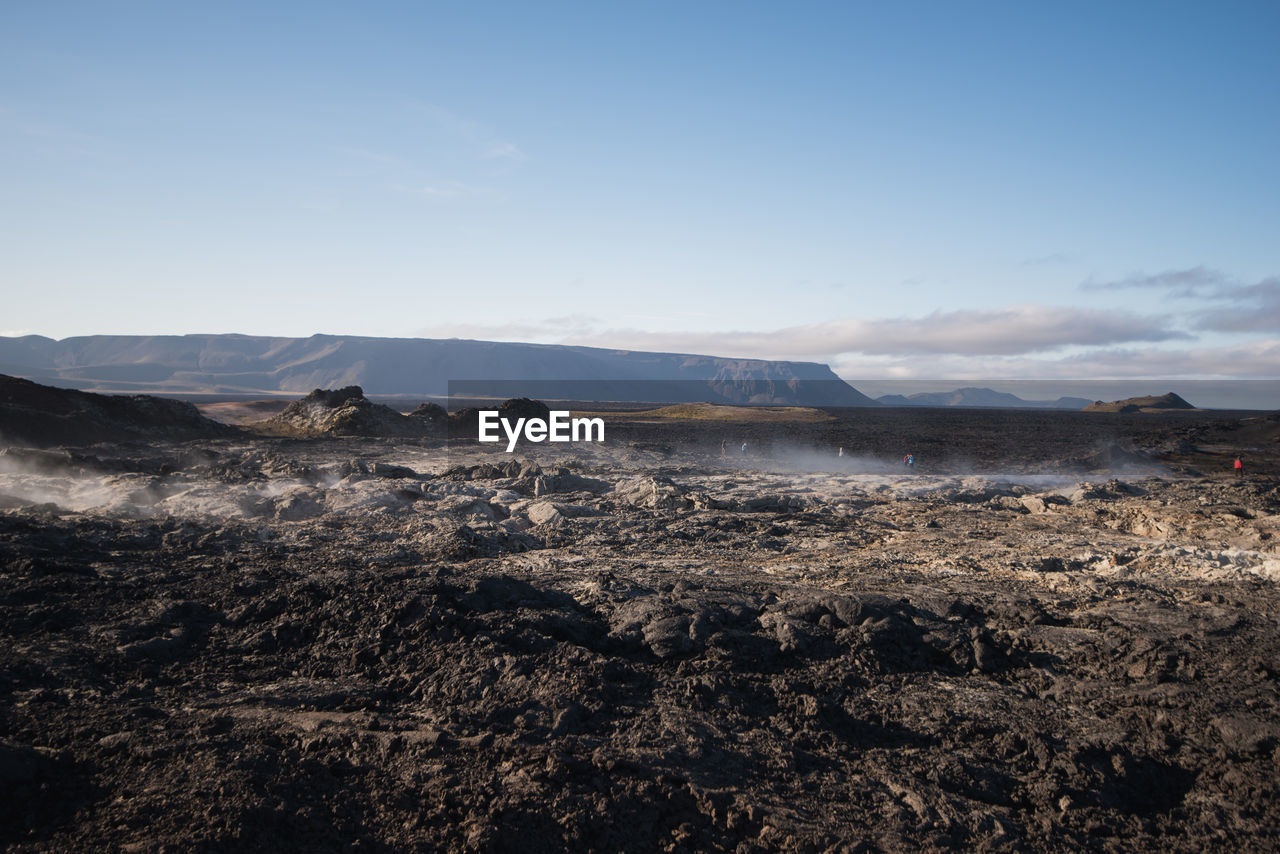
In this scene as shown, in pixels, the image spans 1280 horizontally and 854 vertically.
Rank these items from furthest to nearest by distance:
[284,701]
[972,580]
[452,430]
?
Answer: 1. [452,430]
2. [972,580]
3. [284,701]

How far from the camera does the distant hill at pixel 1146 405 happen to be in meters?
101

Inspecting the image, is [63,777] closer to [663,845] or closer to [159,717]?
[159,717]

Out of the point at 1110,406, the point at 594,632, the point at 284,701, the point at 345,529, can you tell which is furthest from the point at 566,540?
the point at 1110,406

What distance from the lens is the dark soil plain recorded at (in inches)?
175

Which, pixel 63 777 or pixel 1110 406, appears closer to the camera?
pixel 63 777

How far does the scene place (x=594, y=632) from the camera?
24.4 ft

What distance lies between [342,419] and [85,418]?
10.5 meters

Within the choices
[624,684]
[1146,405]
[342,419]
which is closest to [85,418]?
[342,419]

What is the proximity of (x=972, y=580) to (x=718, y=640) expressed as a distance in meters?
5.12

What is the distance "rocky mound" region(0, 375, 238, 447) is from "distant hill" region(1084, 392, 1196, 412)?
109m

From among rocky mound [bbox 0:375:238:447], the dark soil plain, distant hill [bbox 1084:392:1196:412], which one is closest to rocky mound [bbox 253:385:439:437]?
rocky mound [bbox 0:375:238:447]

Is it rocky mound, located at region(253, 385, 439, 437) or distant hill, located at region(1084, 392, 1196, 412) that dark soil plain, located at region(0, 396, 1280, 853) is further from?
distant hill, located at region(1084, 392, 1196, 412)

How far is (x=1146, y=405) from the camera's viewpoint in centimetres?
10775

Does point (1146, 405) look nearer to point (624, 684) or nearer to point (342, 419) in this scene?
point (342, 419)
